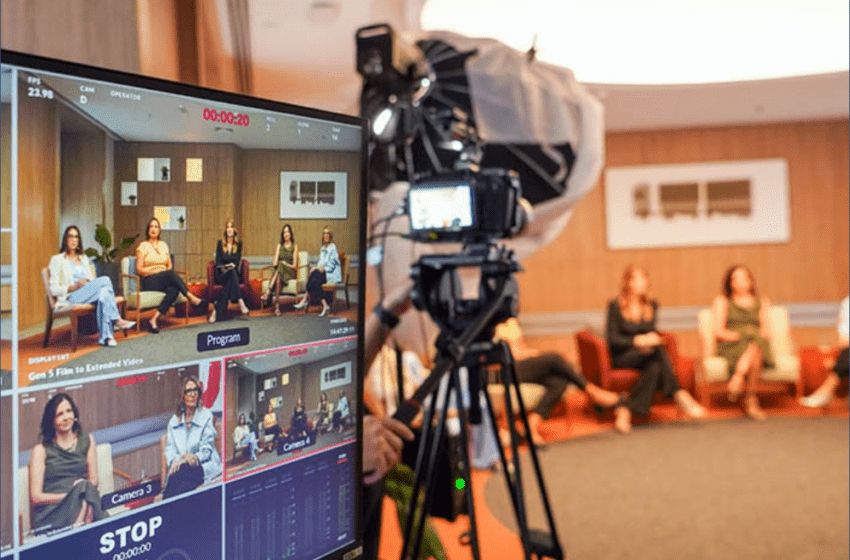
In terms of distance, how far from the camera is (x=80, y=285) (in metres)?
0.75

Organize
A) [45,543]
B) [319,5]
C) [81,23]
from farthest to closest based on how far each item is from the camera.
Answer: [319,5]
[81,23]
[45,543]

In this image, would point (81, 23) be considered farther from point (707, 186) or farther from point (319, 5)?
point (707, 186)

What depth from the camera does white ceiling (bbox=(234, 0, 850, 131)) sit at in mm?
2254

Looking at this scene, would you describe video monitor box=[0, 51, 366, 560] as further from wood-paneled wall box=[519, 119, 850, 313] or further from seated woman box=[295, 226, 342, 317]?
wood-paneled wall box=[519, 119, 850, 313]

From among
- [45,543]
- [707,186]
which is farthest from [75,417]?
[707,186]

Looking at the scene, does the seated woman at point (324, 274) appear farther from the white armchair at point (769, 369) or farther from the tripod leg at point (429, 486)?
the white armchair at point (769, 369)

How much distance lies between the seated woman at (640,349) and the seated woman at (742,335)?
0.41 m

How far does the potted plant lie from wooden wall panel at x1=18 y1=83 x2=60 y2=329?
38 mm

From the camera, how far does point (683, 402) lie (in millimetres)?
6098

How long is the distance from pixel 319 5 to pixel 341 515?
6.64 ft

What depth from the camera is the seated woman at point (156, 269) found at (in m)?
0.80

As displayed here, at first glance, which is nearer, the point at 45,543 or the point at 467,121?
the point at 45,543

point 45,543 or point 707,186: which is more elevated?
point 707,186

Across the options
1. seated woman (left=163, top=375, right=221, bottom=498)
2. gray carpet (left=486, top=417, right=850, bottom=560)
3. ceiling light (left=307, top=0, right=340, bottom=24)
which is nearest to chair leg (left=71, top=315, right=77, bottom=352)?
seated woman (left=163, top=375, right=221, bottom=498)
